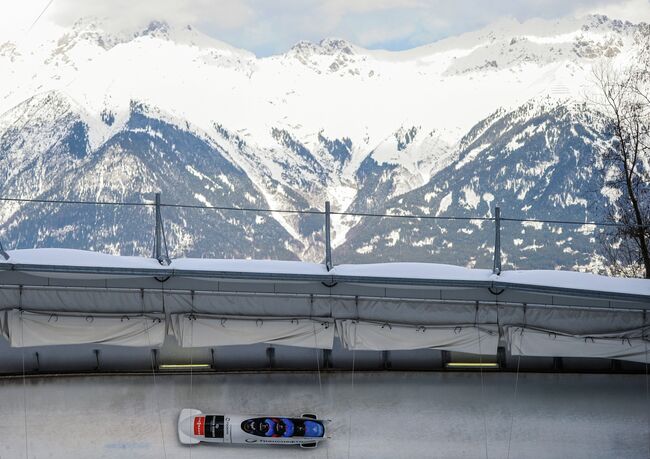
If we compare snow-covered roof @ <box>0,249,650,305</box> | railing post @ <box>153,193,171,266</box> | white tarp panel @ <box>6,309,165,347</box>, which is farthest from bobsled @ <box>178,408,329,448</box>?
railing post @ <box>153,193,171,266</box>

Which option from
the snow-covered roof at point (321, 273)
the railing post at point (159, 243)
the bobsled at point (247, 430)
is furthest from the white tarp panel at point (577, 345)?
the railing post at point (159, 243)

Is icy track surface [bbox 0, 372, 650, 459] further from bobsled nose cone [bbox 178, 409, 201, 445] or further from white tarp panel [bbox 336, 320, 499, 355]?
white tarp panel [bbox 336, 320, 499, 355]

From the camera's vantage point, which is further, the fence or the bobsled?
the bobsled

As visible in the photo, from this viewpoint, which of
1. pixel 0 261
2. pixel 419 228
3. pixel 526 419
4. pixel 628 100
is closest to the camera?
pixel 0 261

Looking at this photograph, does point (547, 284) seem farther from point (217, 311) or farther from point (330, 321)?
point (217, 311)

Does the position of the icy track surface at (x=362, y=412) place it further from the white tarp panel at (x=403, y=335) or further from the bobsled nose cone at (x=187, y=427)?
the white tarp panel at (x=403, y=335)

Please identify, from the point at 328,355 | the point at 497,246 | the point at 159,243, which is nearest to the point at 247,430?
the point at 328,355

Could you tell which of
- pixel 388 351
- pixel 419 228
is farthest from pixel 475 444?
pixel 419 228
